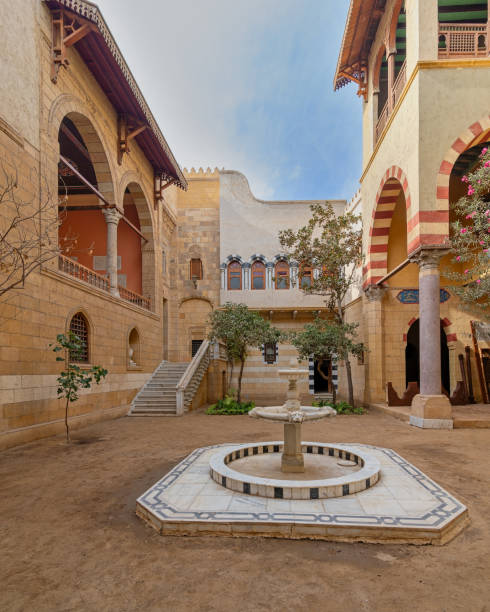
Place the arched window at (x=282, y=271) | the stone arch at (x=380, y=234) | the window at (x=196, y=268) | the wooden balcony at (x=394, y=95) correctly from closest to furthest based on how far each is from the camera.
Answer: the wooden balcony at (x=394, y=95)
the stone arch at (x=380, y=234)
the arched window at (x=282, y=271)
the window at (x=196, y=268)

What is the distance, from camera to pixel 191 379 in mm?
15711

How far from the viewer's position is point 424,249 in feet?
34.7

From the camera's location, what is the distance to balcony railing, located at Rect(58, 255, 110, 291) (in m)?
11.1

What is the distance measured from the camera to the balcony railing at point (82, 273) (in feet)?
36.6

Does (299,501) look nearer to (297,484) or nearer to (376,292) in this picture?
(297,484)

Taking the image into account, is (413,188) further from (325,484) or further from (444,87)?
(325,484)

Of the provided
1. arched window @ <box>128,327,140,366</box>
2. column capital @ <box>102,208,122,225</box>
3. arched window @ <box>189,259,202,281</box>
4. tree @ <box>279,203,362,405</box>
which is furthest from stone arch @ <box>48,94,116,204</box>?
arched window @ <box>189,259,202,281</box>

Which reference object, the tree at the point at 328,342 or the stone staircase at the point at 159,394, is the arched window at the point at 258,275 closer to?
the stone staircase at the point at 159,394

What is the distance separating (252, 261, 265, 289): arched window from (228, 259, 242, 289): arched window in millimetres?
713

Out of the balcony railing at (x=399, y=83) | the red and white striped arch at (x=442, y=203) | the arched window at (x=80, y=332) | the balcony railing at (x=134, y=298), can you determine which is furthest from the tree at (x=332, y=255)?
the arched window at (x=80, y=332)

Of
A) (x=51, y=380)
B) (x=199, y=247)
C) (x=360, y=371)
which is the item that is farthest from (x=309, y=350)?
(x=199, y=247)

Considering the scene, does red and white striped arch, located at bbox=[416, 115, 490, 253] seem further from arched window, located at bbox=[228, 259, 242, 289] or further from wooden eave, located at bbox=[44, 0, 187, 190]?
arched window, located at bbox=[228, 259, 242, 289]

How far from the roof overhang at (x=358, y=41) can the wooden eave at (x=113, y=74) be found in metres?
7.33

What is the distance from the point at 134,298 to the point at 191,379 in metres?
3.97
